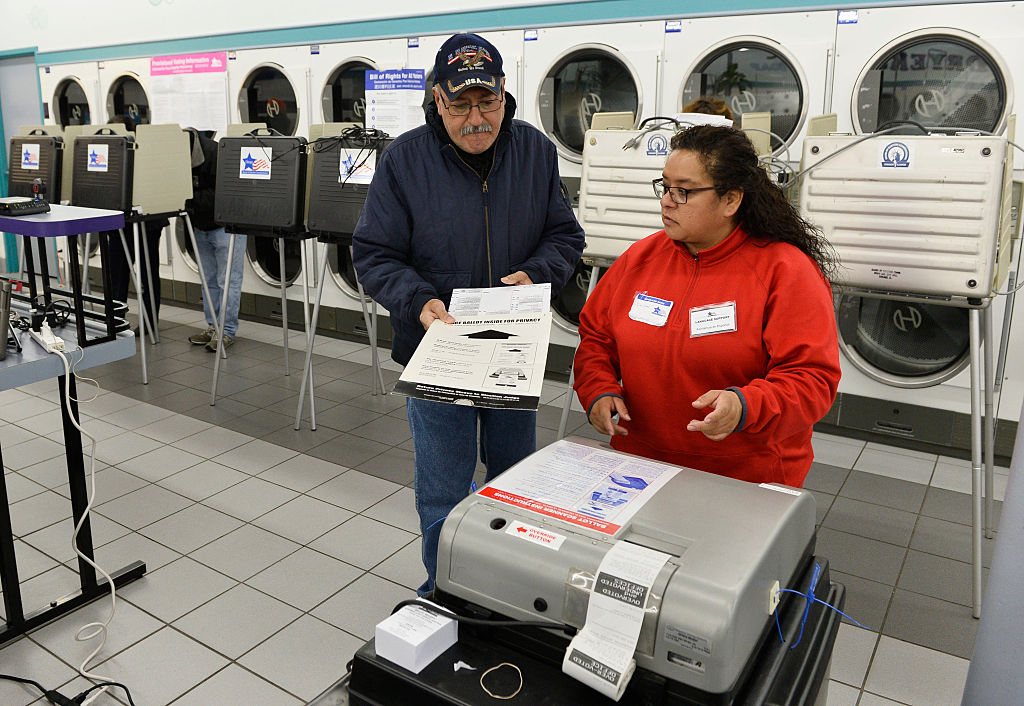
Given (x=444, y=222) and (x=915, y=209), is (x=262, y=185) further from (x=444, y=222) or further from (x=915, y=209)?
(x=915, y=209)

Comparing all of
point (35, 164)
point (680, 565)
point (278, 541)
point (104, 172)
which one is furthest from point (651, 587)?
point (35, 164)

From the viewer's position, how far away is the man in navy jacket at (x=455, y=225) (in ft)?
6.34

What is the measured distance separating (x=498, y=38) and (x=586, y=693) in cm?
439

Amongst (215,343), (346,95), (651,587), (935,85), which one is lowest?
(215,343)

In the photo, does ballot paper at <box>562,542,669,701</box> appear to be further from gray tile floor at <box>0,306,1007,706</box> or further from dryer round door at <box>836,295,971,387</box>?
dryer round door at <box>836,295,971,387</box>

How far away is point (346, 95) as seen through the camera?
219 inches

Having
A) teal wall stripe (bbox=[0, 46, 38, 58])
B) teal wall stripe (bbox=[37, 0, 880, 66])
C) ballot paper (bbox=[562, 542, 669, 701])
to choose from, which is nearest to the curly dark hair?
ballot paper (bbox=[562, 542, 669, 701])

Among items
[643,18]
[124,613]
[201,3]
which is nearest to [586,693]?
[124,613]

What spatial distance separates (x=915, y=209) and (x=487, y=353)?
1783mm

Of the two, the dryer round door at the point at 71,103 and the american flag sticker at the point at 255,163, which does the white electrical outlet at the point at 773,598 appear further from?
the dryer round door at the point at 71,103

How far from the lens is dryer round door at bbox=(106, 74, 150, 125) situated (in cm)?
693

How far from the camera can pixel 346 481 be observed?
353cm

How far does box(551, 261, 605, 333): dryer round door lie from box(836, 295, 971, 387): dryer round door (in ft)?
5.03

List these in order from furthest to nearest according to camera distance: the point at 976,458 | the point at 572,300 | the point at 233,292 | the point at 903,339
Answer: the point at 233,292 → the point at 572,300 → the point at 903,339 → the point at 976,458
